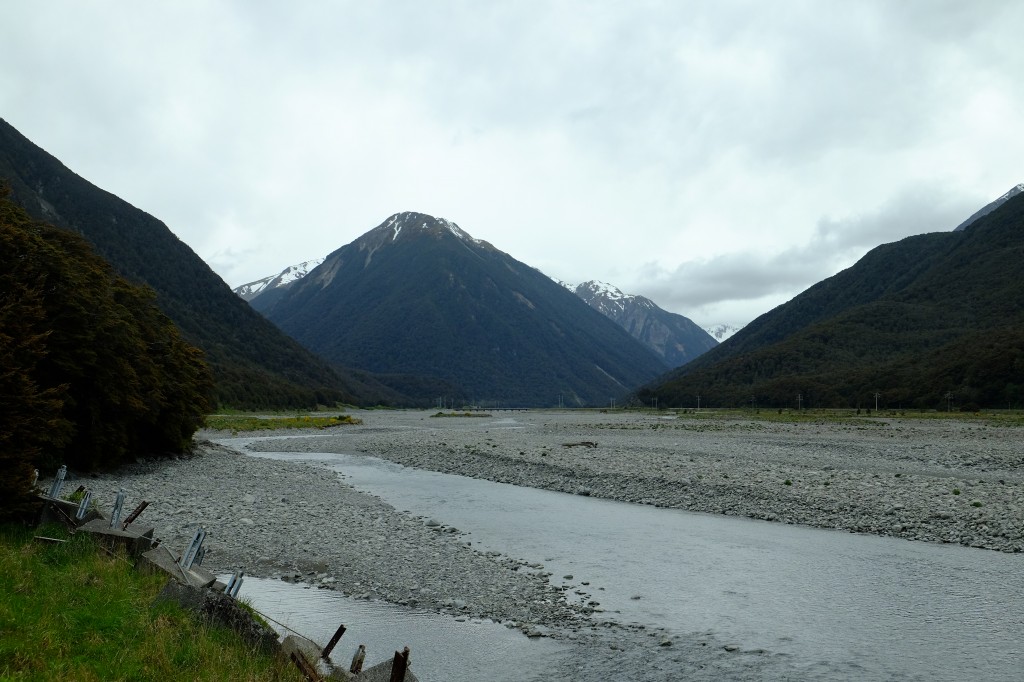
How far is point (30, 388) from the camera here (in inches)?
555

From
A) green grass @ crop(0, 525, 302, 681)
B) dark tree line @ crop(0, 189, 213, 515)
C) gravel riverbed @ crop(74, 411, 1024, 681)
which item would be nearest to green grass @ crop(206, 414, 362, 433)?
gravel riverbed @ crop(74, 411, 1024, 681)

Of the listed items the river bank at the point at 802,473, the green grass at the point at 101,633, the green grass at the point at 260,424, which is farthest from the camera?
the green grass at the point at 260,424

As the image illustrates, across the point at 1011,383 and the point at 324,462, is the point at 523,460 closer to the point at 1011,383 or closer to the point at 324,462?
the point at 324,462

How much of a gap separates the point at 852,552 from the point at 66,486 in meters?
27.3

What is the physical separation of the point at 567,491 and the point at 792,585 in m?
17.7

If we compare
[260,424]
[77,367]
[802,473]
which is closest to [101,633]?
[77,367]

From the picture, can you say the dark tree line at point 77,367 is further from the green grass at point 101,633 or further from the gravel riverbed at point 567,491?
the green grass at point 101,633

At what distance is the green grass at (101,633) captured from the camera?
25.8ft

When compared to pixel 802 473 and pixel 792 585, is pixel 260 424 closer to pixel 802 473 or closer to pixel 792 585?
pixel 802 473

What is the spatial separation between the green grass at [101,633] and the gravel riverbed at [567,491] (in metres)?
5.56

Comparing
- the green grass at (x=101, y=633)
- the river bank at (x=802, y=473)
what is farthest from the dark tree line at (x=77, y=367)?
the river bank at (x=802, y=473)

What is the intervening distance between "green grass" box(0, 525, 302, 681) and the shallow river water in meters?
5.58

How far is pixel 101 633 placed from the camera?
911 centimetres

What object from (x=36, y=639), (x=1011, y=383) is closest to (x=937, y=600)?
(x=36, y=639)
